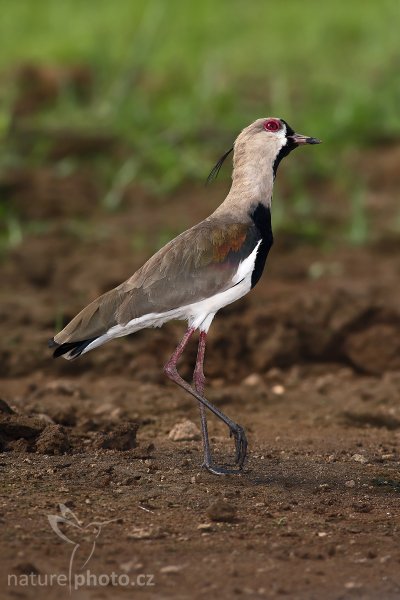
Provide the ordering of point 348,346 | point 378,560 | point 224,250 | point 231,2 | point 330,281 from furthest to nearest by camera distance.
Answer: point 231,2 → point 330,281 → point 348,346 → point 224,250 → point 378,560

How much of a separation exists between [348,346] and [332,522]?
10.6 feet

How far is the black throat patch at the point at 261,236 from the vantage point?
549 cm

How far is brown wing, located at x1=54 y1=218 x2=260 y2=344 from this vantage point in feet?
17.6

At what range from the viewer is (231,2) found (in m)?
15.8

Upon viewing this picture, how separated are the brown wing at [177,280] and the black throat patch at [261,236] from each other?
1.7 inches

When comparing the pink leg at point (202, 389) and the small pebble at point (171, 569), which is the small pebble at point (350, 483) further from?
the small pebble at point (171, 569)

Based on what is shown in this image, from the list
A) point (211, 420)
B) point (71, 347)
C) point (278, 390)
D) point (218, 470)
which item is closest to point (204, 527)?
point (218, 470)

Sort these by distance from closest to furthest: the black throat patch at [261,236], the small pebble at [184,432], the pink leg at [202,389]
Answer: the pink leg at [202,389] < the black throat patch at [261,236] < the small pebble at [184,432]

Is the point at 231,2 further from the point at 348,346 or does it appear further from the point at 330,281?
the point at 348,346

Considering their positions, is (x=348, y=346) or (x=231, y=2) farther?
(x=231, y=2)

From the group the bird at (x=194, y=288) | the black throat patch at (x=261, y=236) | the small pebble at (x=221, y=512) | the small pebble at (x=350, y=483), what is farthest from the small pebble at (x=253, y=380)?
the small pebble at (x=221, y=512)

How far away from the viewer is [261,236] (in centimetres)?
557

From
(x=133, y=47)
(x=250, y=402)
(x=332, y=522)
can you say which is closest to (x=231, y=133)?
(x=133, y=47)

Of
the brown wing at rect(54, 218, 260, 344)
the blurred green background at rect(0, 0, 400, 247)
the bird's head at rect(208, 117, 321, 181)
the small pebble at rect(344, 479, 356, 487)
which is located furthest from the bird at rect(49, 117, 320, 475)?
the blurred green background at rect(0, 0, 400, 247)
